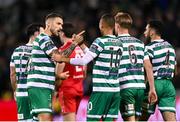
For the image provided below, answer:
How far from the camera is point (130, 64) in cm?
1383

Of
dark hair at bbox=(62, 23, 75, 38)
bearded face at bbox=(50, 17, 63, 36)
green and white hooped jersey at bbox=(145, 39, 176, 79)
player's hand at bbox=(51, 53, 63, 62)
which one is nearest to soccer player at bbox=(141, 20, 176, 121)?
green and white hooped jersey at bbox=(145, 39, 176, 79)

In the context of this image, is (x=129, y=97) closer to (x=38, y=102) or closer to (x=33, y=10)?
(x=38, y=102)

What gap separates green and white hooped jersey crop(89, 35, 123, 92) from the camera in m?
13.3

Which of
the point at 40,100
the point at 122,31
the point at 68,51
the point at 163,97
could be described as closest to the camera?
the point at 40,100

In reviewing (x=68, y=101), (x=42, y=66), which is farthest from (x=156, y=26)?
(x=42, y=66)

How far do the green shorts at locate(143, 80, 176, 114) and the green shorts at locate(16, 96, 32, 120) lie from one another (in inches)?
80.9

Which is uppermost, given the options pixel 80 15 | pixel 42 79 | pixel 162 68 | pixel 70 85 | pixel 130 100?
pixel 80 15

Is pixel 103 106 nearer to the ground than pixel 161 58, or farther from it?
nearer to the ground

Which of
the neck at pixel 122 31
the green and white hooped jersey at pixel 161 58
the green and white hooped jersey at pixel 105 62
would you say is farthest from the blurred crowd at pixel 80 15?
the green and white hooped jersey at pixel 105 62

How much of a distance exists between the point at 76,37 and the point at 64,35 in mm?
1529

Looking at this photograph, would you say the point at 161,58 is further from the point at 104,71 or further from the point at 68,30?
the point at 68,30

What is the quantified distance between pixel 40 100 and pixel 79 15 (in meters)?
9.28

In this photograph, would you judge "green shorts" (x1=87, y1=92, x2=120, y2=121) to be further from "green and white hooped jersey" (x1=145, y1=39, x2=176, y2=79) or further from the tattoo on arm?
"green and white hooped jersey" (x1=145, y1=39, x2=176, y2=79)

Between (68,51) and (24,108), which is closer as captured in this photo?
(68,51)
